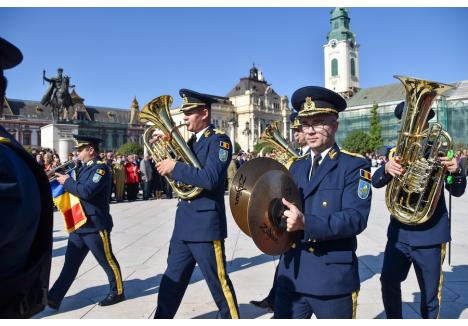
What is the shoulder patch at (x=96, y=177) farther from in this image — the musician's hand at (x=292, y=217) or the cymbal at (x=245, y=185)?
the musician's hand at (x=292, y=217)

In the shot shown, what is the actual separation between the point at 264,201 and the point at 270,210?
0.22 ft

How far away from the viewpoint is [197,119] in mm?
4168

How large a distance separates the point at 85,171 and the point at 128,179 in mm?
13069

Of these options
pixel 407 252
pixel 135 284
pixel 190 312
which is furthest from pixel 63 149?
pixel 407 252

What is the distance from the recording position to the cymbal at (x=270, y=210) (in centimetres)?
227

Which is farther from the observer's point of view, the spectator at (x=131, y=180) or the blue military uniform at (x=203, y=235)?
the spectator at (x=131, y=180)

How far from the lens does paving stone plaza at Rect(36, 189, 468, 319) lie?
4.71 meters

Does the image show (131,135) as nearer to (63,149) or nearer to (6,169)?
(63,149)

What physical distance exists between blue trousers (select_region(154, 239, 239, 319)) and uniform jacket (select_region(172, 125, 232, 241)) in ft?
0.33

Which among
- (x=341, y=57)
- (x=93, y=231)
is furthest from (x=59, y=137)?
(x=341, y=57)

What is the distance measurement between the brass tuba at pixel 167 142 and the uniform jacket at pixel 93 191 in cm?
111

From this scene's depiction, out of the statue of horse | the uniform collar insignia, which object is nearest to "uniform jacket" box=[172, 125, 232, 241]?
the uniform collar insignia

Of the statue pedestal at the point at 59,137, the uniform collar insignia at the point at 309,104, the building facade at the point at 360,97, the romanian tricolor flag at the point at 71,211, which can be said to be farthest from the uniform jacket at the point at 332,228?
the building facade at the point at 360,97

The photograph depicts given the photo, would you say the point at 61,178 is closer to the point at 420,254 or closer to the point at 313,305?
the point at 313,305
